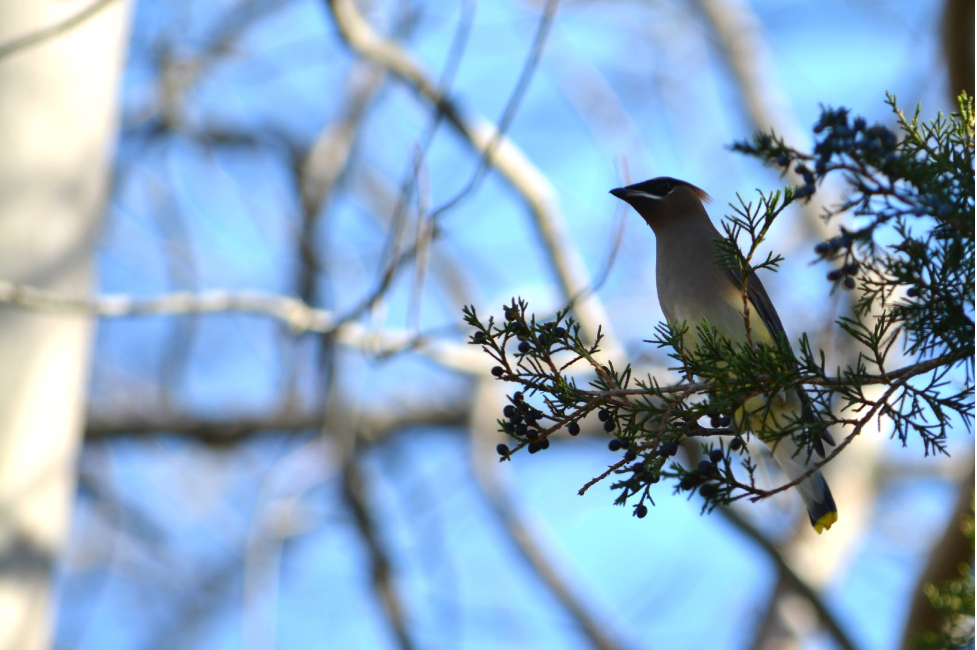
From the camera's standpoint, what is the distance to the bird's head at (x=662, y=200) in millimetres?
3262

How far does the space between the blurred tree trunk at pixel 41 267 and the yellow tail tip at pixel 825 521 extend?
2.53 meters

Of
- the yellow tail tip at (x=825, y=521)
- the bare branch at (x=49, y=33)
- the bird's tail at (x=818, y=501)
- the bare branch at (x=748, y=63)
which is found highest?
the bare branch at (x=748, y=63)

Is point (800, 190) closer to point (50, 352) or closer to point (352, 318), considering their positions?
point (352, 318)

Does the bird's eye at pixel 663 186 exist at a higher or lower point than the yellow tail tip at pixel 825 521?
higher

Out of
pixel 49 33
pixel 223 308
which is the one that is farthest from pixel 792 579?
pixel 49 33

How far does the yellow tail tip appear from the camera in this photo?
2.49 m

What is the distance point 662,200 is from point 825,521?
1.24 metres

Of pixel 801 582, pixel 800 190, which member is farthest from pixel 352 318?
pixel 801 582

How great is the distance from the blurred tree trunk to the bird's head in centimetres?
195

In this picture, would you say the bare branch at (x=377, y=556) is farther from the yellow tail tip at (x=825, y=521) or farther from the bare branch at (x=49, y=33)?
the yellow tail tip at (x=825, y=521)

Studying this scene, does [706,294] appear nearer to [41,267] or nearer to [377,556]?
[41,267]

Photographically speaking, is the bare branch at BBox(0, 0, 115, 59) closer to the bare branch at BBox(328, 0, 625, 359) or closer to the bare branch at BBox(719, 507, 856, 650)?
the bare branch at BBox(328, 0, 625, 359)

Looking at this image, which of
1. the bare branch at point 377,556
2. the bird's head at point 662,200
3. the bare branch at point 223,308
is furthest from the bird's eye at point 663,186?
the bare branch at point 377,556

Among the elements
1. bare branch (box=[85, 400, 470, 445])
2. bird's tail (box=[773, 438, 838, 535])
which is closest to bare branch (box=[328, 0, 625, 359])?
bird's tail (box=[773, 438, 838, 535])
